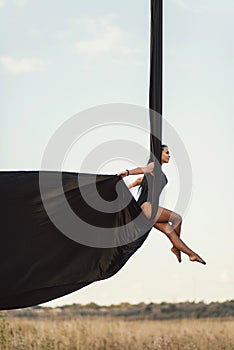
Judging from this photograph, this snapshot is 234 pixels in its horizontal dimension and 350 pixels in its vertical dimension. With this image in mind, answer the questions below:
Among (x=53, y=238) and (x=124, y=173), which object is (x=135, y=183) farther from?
(x=53, y=238)

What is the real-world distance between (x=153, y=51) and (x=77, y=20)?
2.85 m

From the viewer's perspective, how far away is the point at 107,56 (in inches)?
304

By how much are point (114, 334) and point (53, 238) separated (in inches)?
119

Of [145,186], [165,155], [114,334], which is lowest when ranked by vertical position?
[114,334]

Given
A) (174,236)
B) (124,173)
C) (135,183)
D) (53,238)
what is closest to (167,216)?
(174,236)

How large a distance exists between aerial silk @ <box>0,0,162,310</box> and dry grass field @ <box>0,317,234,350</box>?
2.65 metres

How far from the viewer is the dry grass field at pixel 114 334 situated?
24.9 feet

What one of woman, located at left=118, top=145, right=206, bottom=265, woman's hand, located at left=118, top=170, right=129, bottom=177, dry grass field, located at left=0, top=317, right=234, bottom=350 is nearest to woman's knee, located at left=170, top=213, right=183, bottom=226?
woman, located at left=118, top=145, right=206, bottom=265

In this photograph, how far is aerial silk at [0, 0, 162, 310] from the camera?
5051mm

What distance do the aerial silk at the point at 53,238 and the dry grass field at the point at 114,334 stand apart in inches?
104

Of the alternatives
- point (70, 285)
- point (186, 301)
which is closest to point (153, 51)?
point (70, 285)

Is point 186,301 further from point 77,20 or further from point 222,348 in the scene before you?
point 77,20

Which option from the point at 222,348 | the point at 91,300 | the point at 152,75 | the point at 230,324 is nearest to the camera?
the point at 152,75

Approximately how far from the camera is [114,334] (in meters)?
7.93
